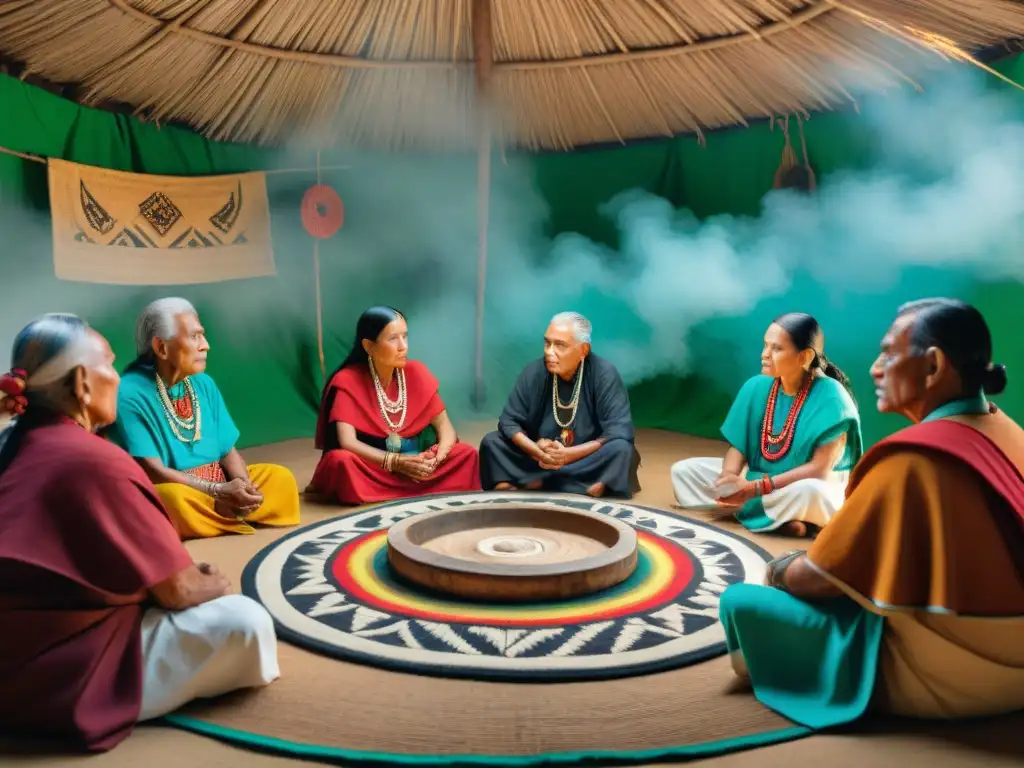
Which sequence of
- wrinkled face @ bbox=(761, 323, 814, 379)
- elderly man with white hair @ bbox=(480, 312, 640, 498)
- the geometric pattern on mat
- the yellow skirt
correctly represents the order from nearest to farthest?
1. the geometric pattern on mat
2. the yellow skirt
3. wrinkled face @ bbox=(761, 323, 814, 379)
4. elderly man with white hair @ bbox=(480, 312, 640, 498)


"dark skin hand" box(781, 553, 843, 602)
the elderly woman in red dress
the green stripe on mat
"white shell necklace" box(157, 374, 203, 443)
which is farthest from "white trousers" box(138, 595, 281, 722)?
the elderly woman in red dress

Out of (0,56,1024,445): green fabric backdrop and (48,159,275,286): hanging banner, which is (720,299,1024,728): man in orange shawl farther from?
(48,159,275,286): hanging banner

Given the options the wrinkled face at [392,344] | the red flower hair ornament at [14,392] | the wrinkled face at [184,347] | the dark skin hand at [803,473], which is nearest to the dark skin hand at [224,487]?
the wrinkled face at [184,347]

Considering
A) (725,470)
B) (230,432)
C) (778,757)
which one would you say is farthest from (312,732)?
(725,470)

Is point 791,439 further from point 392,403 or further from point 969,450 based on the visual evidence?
point 392,403

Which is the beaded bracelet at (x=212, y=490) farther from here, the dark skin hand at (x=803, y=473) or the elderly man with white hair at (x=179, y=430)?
the dark skin hand at (x=803, y=473)

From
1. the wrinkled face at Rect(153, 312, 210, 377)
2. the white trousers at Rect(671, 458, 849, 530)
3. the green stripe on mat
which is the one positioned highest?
the wrinkled face at Rect(153, 312, 210, 377)

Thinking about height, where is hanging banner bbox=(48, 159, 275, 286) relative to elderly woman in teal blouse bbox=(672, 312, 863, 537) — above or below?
above

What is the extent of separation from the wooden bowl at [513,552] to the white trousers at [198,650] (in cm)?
94

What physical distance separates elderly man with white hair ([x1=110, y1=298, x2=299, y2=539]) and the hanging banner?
5.32 feet

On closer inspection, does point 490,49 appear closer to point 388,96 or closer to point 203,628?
point 388,96

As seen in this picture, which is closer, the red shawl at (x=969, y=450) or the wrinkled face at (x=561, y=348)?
the red shawl at (x=969, y=450)

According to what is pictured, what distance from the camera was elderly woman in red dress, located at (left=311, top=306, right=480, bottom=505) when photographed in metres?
4.95

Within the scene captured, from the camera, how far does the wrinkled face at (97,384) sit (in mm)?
2400
